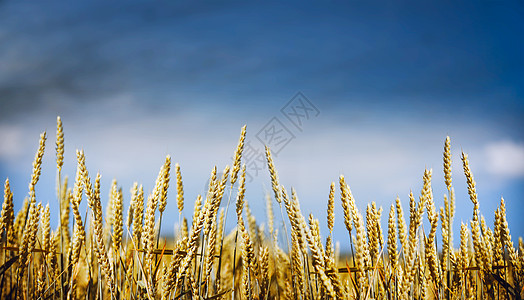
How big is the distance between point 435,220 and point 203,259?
774 millimetres

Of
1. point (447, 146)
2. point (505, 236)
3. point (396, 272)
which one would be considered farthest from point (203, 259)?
point (505, 236)

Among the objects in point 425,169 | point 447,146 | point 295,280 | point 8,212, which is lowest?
point 295,280

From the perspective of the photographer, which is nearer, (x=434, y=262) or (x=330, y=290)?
(x=330, y=290)

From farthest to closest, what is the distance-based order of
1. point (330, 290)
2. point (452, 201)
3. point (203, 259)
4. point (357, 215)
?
point (452, 201) → point (203, 259) → point (357, 215) → point (330, 290)

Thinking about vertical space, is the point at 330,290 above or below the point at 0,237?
below

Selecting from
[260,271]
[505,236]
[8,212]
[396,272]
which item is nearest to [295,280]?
[260,271]

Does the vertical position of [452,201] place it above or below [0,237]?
above

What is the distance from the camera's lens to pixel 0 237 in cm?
138

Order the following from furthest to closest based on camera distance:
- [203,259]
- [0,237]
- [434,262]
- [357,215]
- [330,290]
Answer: [0,237]
[434,262]
[203,259]
[357,215]
[330,290]

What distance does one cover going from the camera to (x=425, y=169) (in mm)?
1186

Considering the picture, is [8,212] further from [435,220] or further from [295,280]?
[435,220]

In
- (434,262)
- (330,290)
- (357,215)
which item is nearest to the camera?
(330,290)

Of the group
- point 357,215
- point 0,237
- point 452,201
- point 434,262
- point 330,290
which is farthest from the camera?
point 452,201

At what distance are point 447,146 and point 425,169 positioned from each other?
0.33m
